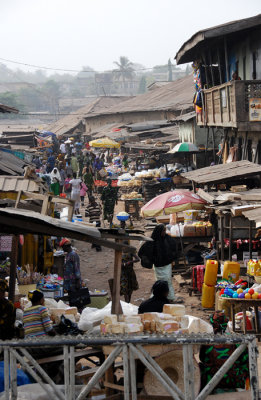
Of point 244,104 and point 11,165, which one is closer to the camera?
point 244,104

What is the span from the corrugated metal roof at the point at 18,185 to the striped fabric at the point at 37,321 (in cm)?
688

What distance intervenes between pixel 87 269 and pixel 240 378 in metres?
9.57

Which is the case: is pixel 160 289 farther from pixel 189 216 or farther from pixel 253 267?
pixel 189 216

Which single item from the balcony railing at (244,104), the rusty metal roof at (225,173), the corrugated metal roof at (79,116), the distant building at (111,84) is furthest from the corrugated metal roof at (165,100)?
the distant building at (111,84)

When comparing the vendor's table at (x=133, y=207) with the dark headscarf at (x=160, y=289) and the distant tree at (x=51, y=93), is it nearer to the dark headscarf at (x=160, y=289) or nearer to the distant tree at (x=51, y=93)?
the dark headscarf at (x=160, y=289)

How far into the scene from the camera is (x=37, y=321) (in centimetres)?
712

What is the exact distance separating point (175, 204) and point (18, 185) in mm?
3522

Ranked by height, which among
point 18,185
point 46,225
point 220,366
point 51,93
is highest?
point 51,93

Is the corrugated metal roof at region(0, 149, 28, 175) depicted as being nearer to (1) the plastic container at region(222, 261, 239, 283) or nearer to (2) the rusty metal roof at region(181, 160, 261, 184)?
(2) the rusty metal roof at region(181, 160, 261, 184)

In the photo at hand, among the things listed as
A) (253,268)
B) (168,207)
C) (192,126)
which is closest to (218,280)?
(253,268)

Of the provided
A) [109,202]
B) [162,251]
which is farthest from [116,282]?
[109,202]

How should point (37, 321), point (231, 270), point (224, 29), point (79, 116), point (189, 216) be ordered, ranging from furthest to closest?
point (79, 116) → point (224, 29) → point (189, 216) → point (231, 270) → point (37, 321)

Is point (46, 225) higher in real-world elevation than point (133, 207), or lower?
lower

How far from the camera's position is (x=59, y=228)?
20.1 ft
